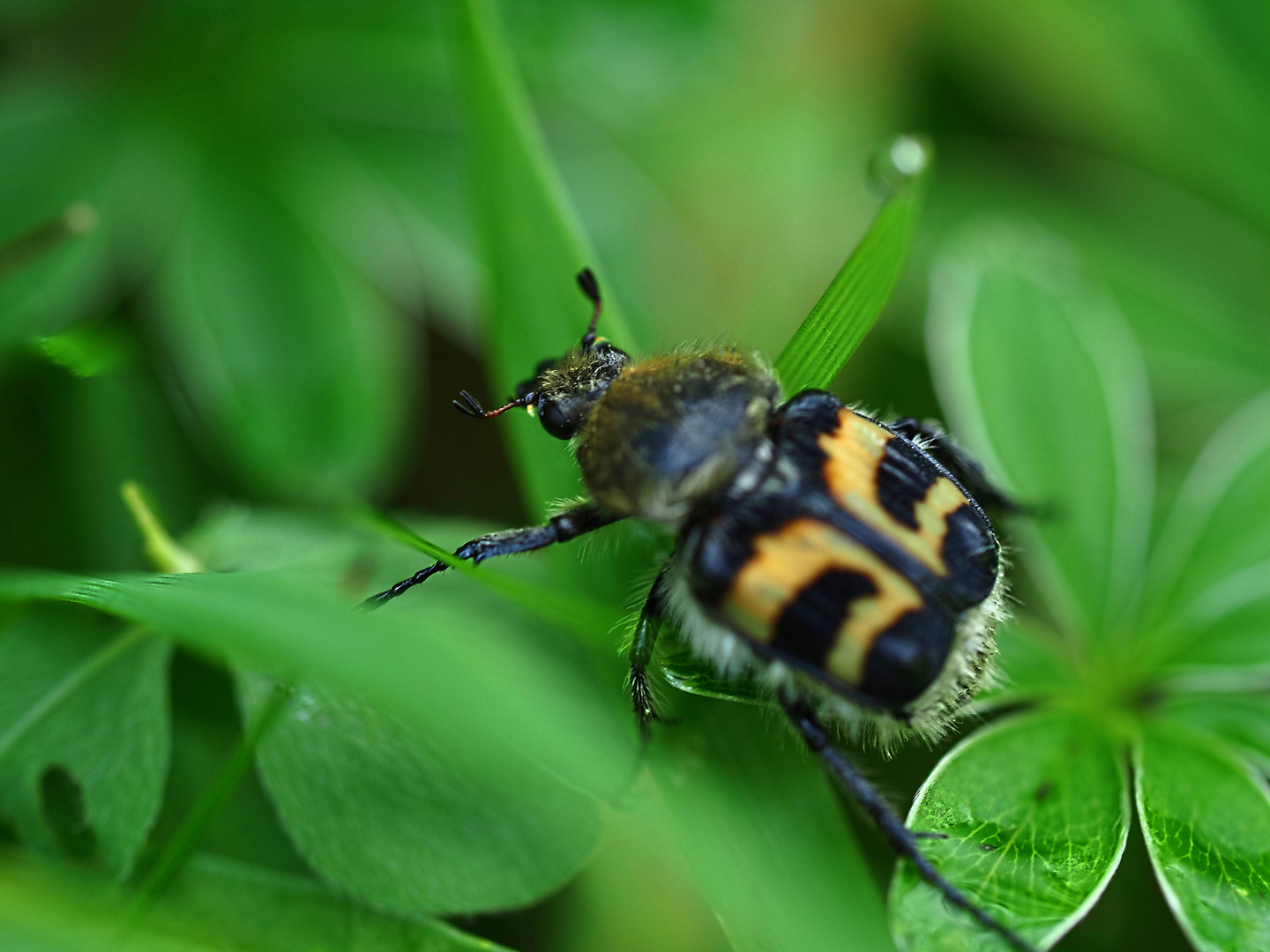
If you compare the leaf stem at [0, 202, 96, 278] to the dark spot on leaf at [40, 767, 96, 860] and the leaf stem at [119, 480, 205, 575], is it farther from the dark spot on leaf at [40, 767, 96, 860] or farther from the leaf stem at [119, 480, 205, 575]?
the dark spot on leaf at [40, 767, 96, 860]

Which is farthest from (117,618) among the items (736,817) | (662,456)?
(736,817)

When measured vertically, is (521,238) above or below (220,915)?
above

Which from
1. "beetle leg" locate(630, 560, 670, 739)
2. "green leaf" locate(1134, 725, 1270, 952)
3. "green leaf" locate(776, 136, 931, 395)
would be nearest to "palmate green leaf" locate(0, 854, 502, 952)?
"beetle leg" locate(630, 560, 670, 739)

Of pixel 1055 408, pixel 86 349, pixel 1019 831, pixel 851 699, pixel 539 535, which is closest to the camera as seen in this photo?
pixel 1019 831

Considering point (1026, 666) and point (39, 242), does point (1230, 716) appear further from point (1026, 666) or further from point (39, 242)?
point (39, 242)

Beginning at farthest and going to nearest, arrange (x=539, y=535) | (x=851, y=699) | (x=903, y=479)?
(x=539, y=535) → (x=903, y=479) → (x=851, y=699)

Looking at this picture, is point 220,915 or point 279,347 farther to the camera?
point 279,347

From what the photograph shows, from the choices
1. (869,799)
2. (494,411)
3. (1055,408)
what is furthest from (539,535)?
(1055,408)
